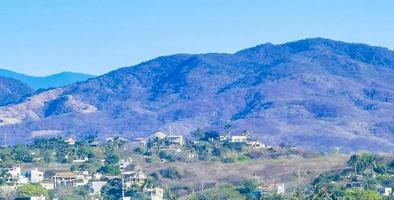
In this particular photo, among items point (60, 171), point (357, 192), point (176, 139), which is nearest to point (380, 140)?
point (176, 139)

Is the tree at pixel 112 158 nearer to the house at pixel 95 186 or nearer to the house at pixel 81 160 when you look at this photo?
the house at pixel 81 160

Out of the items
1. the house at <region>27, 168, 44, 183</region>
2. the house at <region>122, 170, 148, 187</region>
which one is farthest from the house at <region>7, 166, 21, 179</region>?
the house at <region>122, 170, 148, 187</region>

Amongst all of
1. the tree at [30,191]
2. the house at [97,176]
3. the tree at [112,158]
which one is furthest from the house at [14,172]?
the tree at [30,191]

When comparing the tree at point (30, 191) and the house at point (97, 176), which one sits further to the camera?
the house at point (97, 176)

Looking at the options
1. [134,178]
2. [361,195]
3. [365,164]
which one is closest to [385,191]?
[361,195]

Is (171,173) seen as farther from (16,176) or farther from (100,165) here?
(16,176)

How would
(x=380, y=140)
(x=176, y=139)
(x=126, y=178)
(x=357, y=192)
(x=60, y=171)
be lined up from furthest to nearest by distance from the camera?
(x=380, y=140) < (x=176, y=139) < (x=60, y=171) < (x=126, y=178) < (x=357, y=192)

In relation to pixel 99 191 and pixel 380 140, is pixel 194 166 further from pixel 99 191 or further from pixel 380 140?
pixel 380 140

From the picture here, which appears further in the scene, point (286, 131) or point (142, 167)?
point (286, 131)

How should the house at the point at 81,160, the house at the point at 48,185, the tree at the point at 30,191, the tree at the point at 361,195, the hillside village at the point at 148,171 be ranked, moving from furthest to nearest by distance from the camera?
the house at the point at 81,160 < the house at the point at 48,185 < the hillside village at the point at 148,171 < the tree at the point at 30,191 < the tree at the point at 361,195
